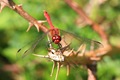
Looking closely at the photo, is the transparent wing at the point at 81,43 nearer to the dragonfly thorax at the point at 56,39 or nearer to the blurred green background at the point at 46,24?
the dragonfly thorax at the point at 56,39

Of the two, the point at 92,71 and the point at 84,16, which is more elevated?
the point at 84,16

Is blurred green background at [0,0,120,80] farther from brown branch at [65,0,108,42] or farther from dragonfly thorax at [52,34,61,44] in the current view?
dragonfly thorax at [52,34,61,44]

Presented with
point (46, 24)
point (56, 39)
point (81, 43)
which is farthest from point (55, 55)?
point (46, 24)

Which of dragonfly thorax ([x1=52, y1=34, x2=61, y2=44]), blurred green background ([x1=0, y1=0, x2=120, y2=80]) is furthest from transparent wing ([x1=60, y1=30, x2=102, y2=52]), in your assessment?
blurred green background ([x1=0, y1=0, x2=120, y2=80])

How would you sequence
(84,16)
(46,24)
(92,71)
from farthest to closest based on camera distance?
(46,24)
(84,16)
(92,71)

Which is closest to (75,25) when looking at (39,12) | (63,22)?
(63,22)

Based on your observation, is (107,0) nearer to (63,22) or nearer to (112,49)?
(63,22)

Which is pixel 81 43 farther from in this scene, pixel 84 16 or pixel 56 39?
pixel 56 39
